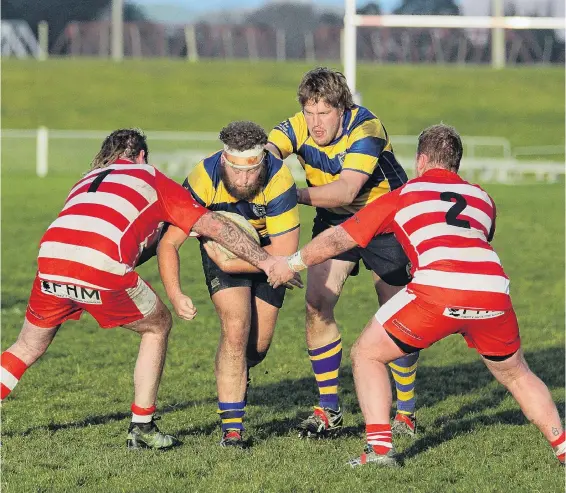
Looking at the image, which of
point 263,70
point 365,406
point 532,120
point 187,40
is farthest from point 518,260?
point 187,40

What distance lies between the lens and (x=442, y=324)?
235 inches

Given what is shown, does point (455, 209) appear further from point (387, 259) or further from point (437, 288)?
point (387, 259)

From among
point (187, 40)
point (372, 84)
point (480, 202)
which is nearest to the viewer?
point (480, 202)

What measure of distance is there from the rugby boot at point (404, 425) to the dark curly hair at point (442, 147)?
1933mm

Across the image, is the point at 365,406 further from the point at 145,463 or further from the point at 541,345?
the point at 541,345

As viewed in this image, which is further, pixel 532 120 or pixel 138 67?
pixel 138 67

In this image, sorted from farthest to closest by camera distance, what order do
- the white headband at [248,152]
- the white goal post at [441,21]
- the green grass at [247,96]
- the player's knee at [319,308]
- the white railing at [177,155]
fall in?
the green grass at [247,96], the white railing at [177,155], the white goal post at [441,21], the player's knee at [319,308], the white headband at [248,152]

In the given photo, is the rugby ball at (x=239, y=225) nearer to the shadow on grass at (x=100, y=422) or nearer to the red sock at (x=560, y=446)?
the shadow on grass at (x=100, y=422)

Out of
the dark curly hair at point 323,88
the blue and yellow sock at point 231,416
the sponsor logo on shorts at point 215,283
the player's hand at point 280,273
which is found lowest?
the blue and yellow sock at point 231,416

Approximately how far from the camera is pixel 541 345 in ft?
36.2

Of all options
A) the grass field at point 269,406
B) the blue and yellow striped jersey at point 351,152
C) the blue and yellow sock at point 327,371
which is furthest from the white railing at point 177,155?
the blue and yellow sock at point 327,371

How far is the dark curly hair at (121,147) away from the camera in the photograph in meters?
6.77

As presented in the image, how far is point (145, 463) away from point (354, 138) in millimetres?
2563

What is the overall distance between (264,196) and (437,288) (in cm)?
143
